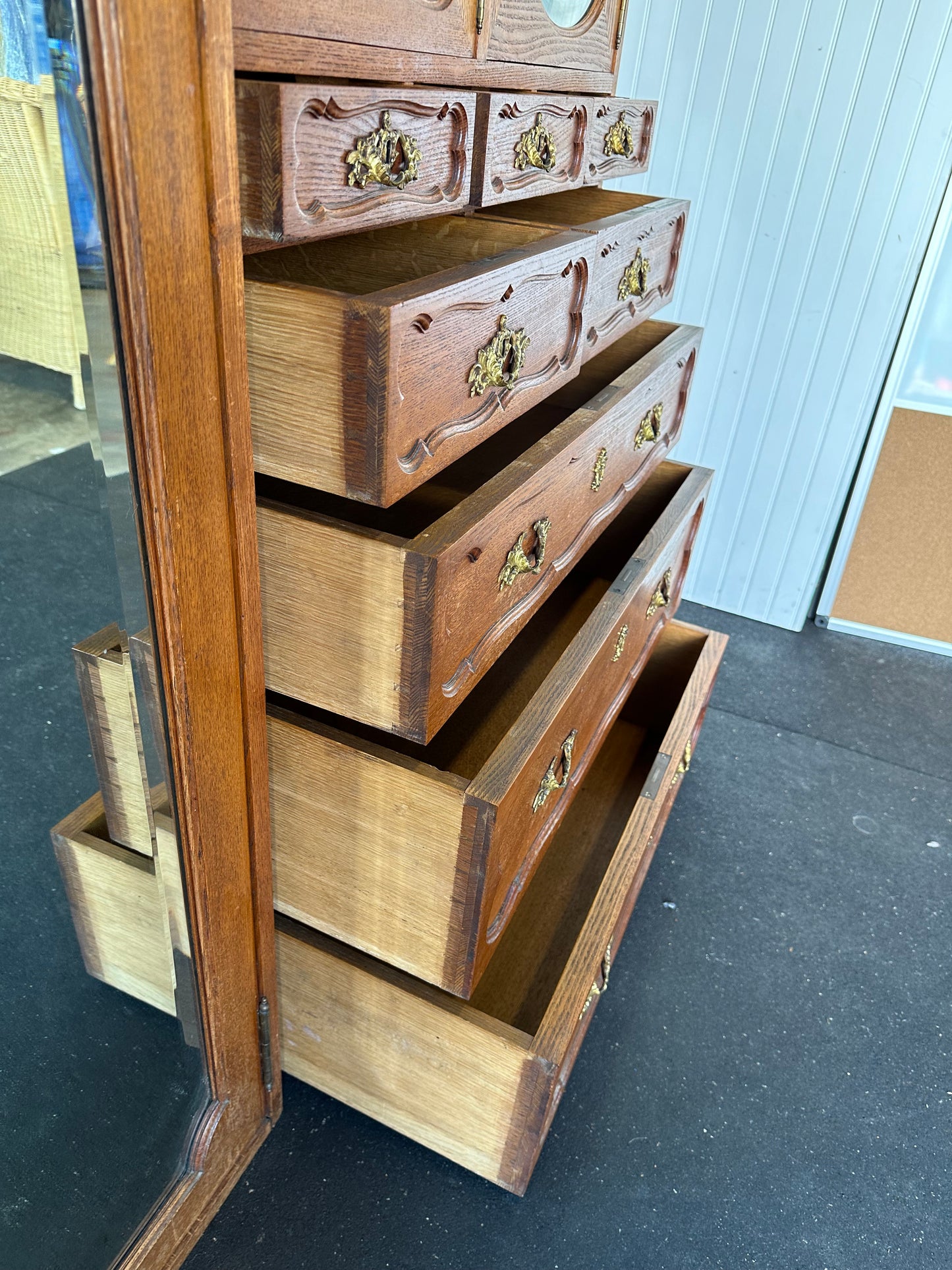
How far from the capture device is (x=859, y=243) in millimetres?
1730

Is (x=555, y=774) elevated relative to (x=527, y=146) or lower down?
lower down

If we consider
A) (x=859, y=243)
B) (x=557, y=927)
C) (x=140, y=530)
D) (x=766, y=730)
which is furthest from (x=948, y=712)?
(x=140, y=530)

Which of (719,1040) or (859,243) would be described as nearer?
(719,1040)

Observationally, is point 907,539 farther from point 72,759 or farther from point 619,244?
point 72,759

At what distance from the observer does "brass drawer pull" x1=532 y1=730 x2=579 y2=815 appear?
2.70 feet

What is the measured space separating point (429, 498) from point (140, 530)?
1.51 feet

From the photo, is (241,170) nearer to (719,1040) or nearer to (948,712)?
(719,1040)

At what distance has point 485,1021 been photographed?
0.82 meters

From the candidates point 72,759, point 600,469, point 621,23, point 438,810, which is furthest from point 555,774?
point 621,23

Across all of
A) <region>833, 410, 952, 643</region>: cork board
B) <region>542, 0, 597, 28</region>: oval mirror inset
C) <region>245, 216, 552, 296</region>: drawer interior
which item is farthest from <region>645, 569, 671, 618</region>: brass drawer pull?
<region>833, 410, 952, 643</region>: cork board

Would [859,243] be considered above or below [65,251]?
below

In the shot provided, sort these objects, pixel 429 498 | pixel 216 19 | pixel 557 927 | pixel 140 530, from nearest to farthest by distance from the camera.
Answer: pixel 216 19 → pixel 140 530 → pixel 429 498 → pixel 557 927

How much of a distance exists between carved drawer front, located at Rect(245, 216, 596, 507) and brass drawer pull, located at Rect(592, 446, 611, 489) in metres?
Result: 0.16

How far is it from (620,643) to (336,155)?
629 millimetres
